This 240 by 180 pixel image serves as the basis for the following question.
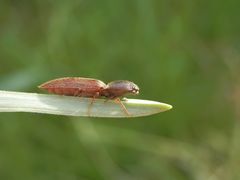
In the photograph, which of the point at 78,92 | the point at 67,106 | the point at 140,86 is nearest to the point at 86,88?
the point at 78,92

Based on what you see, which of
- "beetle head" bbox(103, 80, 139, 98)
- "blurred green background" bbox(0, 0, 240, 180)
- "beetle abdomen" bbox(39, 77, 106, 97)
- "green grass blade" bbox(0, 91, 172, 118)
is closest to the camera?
"green grass blade" bbox(0, 91, 172, 118)

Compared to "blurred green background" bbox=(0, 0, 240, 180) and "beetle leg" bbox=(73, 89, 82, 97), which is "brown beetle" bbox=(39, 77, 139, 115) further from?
"blurred green background" bbox=(0, 0, 240, 180)

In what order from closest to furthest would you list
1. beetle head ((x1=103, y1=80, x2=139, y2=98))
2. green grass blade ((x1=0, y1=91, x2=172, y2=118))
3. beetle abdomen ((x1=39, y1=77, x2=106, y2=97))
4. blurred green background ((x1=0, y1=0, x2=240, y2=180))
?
green grass blade ((x1=0, y1=91, x2=172, y2=118)) < beetle abdomen ((x1=39, y1=77, x2=106, y2=97)) < beetle head ((x1=103, y1=80, x2=139, y2=98)) < blurred green background ((x1=0, y1=0, x2=240, y2=180))

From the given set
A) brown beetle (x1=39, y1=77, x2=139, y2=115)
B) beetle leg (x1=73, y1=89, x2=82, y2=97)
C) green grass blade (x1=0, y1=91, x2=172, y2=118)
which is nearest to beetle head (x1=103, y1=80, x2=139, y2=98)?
brown beetle (x1=39, y1=77, x2=139, y2=115)

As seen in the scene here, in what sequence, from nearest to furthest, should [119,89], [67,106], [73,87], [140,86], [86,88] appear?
[67,106] → [73,87] → [86,88] → [119,89] → [140,86]

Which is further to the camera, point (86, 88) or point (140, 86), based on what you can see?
point (140, 86)

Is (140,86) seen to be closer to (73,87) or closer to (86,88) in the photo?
(86,88)

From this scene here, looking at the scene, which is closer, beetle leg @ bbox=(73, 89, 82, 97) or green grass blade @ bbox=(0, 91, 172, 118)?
green grass blade @ bbox=(0, 91, 172, 118)
